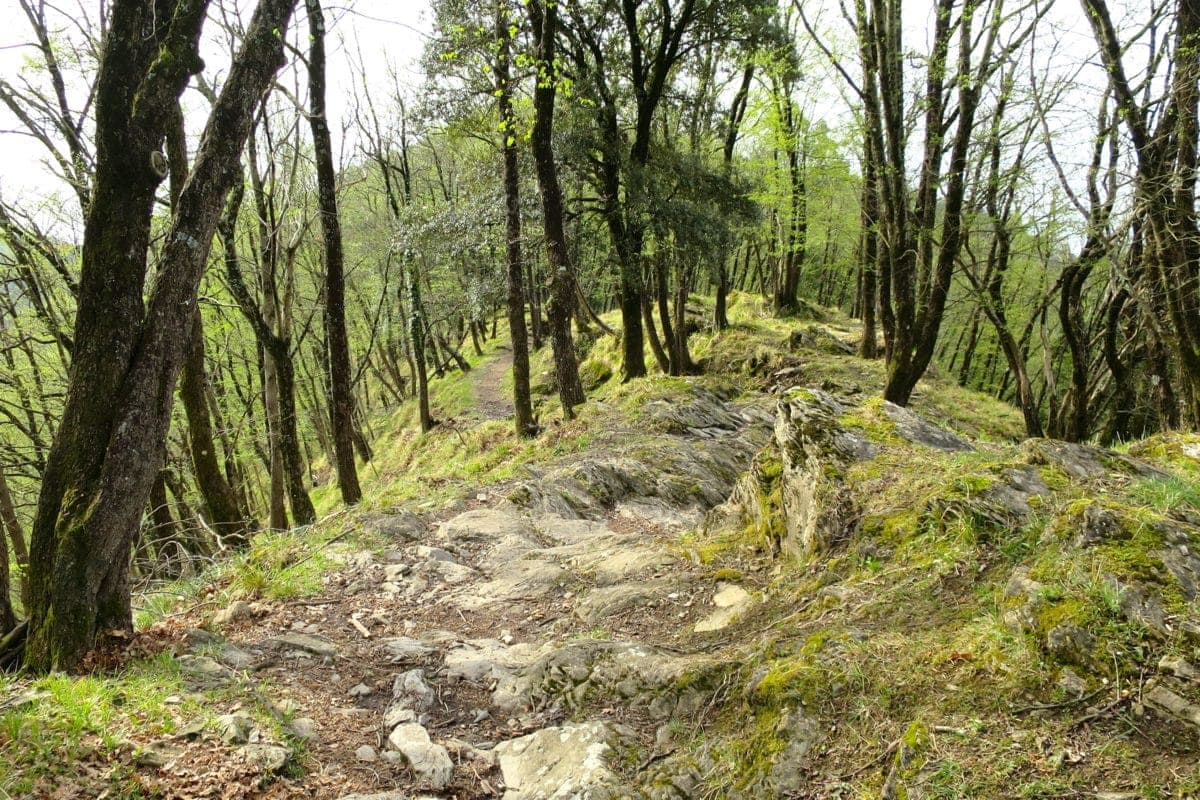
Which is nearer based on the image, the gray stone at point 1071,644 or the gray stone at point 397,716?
the gray stone at point 1071,644

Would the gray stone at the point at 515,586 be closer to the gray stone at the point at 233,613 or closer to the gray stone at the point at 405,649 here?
the gray stone at the point at 405,649

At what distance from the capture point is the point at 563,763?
135 inches

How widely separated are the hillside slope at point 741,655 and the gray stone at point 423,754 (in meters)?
0.02

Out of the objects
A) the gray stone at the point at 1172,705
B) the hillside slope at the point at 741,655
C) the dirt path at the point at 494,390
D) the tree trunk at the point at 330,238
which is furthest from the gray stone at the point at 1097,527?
the dirt path at the point at 494,390

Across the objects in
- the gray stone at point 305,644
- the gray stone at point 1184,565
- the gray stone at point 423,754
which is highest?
the gray stone at point 1184,565

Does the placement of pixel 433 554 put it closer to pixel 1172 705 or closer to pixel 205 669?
pixel 205 669

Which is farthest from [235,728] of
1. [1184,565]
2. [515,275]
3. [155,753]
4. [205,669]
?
[515,275]

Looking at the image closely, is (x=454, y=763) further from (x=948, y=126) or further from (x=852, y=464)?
(x=948, y=126)

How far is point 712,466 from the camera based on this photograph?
35.2 ft

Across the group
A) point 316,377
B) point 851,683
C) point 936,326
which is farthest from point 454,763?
point 316,377

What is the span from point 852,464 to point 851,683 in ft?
8.54

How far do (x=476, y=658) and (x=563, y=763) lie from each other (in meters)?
1.59

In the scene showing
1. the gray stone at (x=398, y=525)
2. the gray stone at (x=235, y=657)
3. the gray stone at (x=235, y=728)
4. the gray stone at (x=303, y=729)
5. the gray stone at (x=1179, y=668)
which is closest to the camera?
the gray stone at (x=1179, y=668)

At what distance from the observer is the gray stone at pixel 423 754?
11.3 feet
